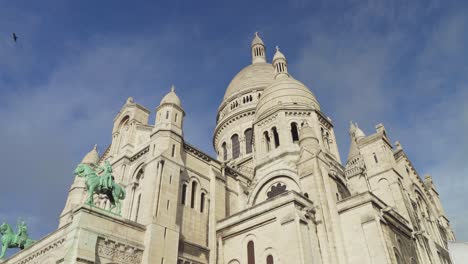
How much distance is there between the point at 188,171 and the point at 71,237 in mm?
10634

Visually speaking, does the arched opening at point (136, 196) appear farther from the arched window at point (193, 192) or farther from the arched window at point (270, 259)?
the arched window at point (270, 259)

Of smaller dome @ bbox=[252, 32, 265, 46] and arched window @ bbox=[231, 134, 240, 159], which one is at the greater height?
smaller dome @ bbox=[252, 32, 265, 46]

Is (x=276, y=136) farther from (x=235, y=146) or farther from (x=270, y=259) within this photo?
(x=270, y=259)

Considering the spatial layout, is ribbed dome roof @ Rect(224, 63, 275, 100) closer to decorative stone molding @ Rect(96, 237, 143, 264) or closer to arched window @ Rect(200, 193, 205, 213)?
arched window @ Rect(200, 193, 205, 213)

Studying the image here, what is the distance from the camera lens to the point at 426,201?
36406mm

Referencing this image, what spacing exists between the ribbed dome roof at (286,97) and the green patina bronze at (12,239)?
73.5ft

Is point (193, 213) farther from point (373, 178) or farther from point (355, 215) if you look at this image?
point (373, 178)

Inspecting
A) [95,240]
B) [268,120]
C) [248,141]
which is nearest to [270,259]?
[95,240]

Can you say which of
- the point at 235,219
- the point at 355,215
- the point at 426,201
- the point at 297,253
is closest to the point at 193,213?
the point at 235,219

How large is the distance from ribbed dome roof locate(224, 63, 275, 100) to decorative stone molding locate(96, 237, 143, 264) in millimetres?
34161

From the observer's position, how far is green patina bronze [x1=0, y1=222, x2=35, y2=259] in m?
Answer: 27.3

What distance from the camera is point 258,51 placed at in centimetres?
6444

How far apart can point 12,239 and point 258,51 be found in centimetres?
4800

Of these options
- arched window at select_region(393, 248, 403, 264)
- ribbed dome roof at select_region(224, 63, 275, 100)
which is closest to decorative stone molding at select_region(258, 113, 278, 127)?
arched window at select_region(393, 248, 403, 264)
